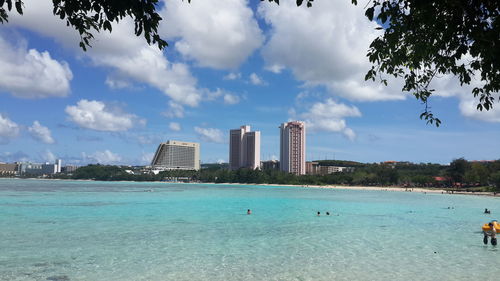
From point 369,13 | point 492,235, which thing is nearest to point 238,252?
point 492,235

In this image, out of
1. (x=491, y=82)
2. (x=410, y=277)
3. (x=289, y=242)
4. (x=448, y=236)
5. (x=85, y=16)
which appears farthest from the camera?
(x=448, y=236)

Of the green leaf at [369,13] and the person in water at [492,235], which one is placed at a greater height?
the green leaf at [369,13]

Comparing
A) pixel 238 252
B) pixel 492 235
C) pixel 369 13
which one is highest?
pixel 369 13

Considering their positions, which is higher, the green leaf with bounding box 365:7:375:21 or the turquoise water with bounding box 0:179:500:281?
the green leaf with bounding box 365:7:375:21

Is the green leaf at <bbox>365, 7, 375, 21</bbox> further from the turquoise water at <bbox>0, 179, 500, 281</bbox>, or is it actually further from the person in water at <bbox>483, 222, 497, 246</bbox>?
the person in water at <bbox>483, 222, 497, 246</bbox>

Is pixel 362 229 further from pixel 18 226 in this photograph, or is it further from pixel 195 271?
pixel 18 226

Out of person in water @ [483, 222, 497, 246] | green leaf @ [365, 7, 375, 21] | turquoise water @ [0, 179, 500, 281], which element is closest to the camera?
green leaf @ [365, 7, 375, 21]

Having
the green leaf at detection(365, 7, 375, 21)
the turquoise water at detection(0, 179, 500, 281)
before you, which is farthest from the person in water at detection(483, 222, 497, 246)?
the green leaf at detection(365, 7, 375, 21)

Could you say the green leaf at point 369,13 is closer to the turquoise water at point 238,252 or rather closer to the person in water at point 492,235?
the turquoise water at point 238,252

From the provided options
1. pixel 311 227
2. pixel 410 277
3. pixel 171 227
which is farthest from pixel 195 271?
pixel 311 227

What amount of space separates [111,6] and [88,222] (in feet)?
107

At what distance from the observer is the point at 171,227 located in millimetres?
31672

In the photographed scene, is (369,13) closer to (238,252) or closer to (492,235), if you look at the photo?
(238,252)

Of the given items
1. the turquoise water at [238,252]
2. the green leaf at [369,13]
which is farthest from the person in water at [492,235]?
the green leaf at [369,13]
